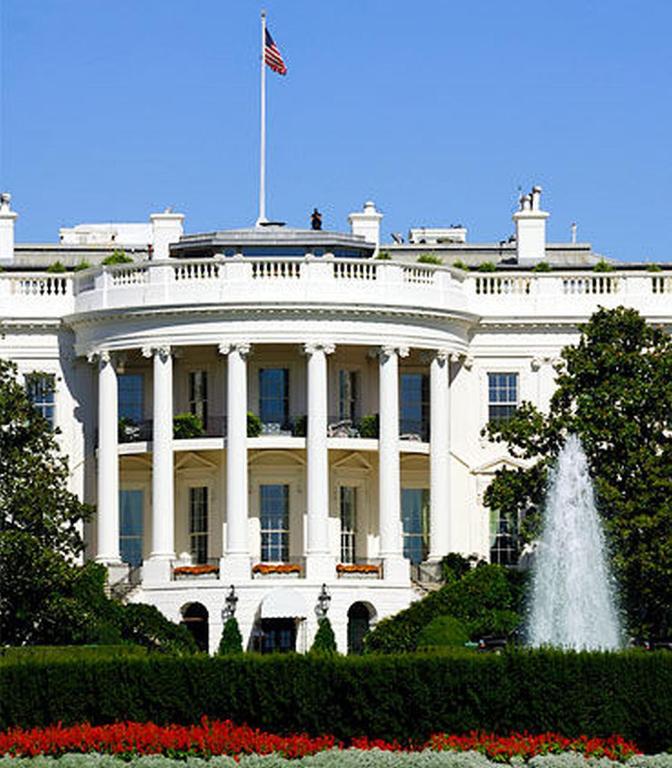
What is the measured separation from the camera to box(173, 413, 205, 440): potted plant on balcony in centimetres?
7312

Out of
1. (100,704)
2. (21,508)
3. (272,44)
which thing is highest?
(272,44)

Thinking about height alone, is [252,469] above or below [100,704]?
above

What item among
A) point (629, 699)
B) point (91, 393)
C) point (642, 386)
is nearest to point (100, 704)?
point (629, 699)

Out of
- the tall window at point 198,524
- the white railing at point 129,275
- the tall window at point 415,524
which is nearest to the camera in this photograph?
the white railing at point 129,275

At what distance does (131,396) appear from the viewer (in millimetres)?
76000

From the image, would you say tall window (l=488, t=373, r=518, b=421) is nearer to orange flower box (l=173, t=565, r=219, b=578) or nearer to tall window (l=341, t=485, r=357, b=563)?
tall window (l=341, t=485, r=357, b=563)

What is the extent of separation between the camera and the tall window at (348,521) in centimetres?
7394

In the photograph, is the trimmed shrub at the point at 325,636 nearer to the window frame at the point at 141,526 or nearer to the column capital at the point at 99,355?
the window frame at the point at 141,526

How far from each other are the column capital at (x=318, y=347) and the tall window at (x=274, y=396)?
7.91 ft

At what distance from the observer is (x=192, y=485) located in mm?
74438

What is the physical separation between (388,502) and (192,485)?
583 centimetres

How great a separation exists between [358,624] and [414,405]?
7.02m

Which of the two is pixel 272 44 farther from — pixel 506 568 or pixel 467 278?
pixel 506 568

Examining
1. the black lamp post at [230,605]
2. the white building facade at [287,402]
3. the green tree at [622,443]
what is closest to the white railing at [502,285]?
the white building facade at [287,402]
